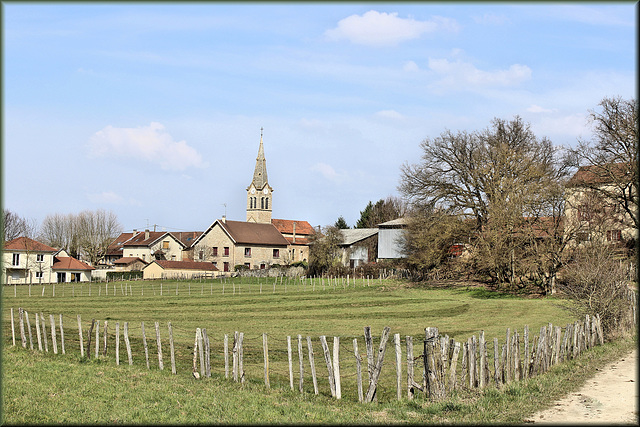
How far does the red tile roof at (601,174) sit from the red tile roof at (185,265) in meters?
49.8

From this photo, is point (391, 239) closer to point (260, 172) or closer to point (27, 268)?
point (27, 268)

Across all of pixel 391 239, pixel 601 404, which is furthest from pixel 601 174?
pixel 601 404

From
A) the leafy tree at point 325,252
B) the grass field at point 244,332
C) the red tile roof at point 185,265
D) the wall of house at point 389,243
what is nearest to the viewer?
the grass field at point 244,332

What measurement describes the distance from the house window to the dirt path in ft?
107

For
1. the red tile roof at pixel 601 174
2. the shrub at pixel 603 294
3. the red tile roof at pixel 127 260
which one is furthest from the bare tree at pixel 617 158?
the red tile roof at pixel 127 260

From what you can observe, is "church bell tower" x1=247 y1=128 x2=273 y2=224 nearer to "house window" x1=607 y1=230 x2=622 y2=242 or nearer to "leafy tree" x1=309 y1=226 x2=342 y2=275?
"leafy tree" x1=309 y1=226 x2=342 y2=275

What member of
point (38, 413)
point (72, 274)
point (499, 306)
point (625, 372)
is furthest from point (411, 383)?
point (72, 274)

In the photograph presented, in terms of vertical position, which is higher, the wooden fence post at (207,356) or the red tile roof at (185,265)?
the red tile roof at (185,265)

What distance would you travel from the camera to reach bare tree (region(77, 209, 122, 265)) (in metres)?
102

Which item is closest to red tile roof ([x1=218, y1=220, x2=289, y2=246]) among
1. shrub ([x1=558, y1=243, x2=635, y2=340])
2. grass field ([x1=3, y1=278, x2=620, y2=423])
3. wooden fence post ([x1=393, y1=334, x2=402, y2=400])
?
grass field ([x1=3, y1=278, x2=620, y2=423])

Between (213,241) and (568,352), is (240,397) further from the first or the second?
(213,241)

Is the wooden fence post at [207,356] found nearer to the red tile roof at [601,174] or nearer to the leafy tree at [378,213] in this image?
the red tile roof at [601,174]

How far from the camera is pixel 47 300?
4981 cm

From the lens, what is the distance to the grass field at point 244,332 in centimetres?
1483
